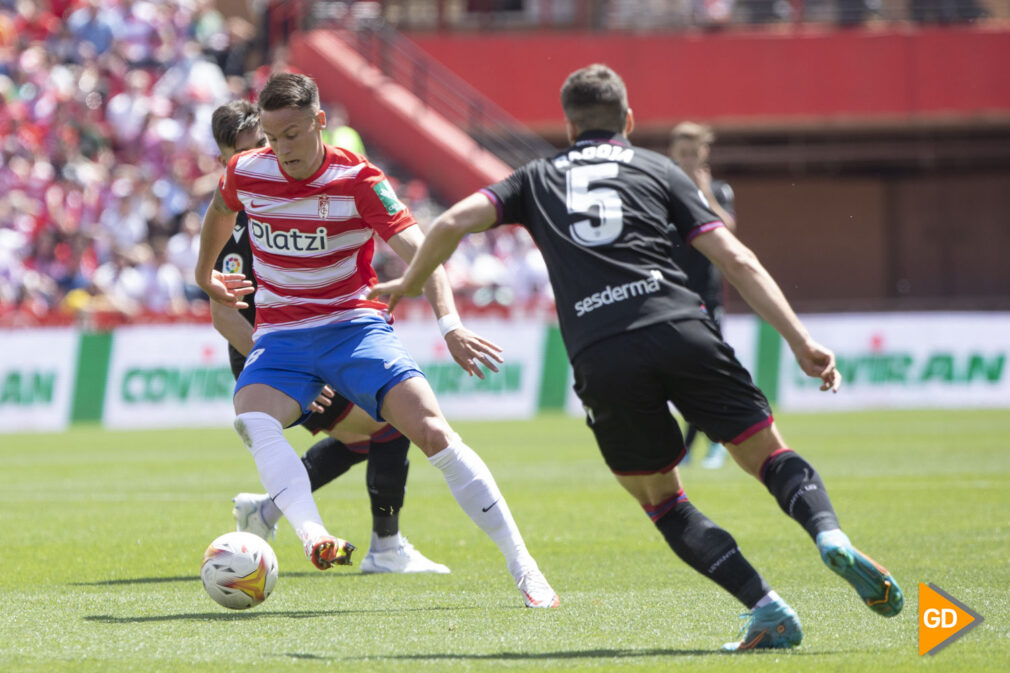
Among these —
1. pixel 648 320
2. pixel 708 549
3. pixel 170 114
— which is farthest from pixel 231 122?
pixel 170 114

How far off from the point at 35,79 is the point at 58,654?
21726 mm

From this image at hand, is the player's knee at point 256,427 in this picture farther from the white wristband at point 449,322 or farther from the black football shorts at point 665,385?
the black football shorts at point 665,385

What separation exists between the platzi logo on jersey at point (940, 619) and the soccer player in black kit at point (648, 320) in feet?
1.54

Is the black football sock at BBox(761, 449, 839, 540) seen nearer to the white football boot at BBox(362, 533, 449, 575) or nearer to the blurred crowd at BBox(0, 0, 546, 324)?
the white football boot at BBox(362, 533, 449, 575)

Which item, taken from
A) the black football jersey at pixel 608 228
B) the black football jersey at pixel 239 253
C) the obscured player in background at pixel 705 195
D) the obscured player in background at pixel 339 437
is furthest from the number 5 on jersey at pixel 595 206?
the obscured player in background at pixel 705 195

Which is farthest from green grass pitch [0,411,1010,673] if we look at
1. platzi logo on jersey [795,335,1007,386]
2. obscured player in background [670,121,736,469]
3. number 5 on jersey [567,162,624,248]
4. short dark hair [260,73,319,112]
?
platzi logo on jersey [795,335,1007,386]

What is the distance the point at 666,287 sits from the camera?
5.33m

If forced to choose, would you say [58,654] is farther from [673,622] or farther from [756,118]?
[756,118]

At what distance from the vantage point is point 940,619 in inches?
209

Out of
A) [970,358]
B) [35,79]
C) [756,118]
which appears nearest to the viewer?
[970,358]

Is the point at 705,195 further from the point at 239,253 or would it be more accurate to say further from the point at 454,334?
the point at 454,334

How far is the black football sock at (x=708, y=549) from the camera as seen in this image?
5215 mm

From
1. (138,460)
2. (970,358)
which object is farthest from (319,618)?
(970,358)

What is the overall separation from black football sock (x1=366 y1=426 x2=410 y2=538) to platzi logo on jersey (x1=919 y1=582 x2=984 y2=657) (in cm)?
307
